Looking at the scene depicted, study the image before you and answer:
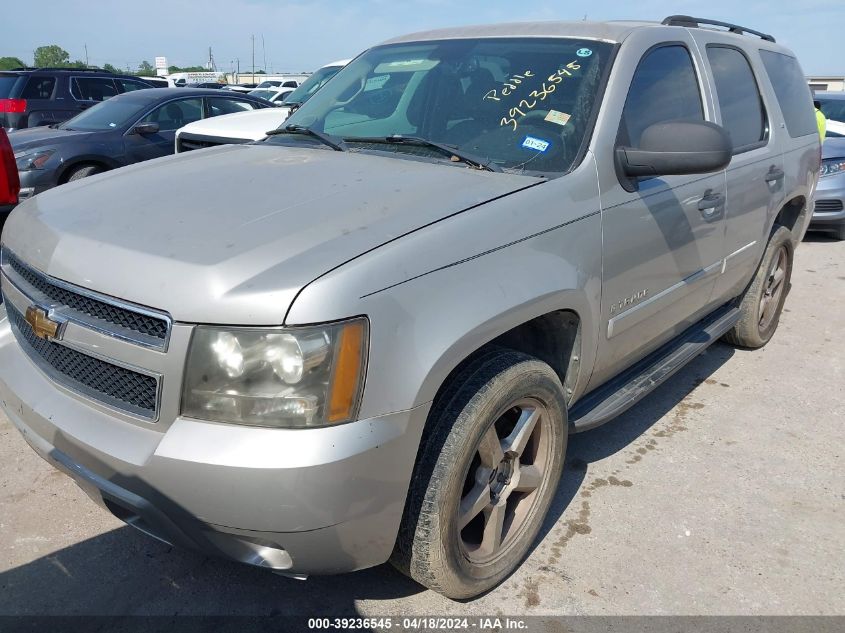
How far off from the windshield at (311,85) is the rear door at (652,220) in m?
6.02

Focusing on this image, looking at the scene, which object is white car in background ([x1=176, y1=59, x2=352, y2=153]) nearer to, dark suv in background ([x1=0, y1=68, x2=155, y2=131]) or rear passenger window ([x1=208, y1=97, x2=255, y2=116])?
rear passenger window ([x1=208, y1=97, x2=255, y2=116])

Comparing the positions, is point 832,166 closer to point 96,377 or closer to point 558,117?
point 558,117

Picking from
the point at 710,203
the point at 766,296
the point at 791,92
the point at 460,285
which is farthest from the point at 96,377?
the point at 791,92

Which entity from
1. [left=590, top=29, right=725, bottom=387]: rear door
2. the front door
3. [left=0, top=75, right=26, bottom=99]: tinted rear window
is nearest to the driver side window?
the front door

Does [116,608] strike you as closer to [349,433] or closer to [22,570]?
[22,570]

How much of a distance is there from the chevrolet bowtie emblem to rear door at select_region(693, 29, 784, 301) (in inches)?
120

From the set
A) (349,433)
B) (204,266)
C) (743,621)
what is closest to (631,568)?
(743,621)

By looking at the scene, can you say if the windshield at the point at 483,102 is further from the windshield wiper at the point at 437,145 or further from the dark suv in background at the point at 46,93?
the dark suv in background at the point at 46,93

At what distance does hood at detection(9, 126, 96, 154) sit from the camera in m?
7.71

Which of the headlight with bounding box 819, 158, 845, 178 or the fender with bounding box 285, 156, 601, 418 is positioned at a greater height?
the fender with bounding box 285, 156, 601, 418

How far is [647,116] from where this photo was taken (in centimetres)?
308

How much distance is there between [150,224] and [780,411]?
11.4 ft

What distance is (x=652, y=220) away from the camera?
9.59 feet

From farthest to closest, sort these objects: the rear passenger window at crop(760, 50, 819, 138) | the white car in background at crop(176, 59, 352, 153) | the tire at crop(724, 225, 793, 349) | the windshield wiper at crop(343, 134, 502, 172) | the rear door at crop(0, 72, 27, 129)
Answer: the rear door at crop(0, 72, 27, 129) → the white car in background at crop(176, 59, 352, 153) → the tire at crop(724, 225, 793, 349) → the rear passenger window at crop(760, 50, 819, 138) → the windshield wiper at crop(343, 134, 502, 172)
